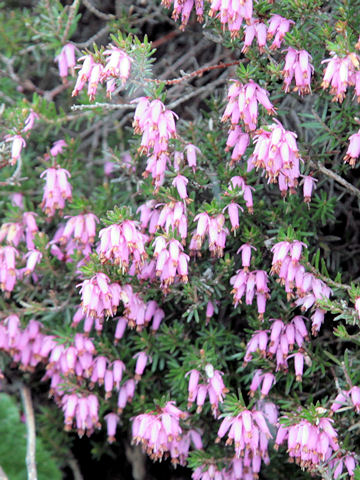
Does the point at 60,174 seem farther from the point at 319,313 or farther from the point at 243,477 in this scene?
the point at 243,477

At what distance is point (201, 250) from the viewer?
12.0 ft

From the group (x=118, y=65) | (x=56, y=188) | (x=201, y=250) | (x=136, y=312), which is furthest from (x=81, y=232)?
(x=118, y=65)

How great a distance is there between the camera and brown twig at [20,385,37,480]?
12.4ft

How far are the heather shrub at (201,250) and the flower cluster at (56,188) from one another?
13 mm

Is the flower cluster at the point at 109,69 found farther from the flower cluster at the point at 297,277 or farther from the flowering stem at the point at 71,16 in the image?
the flower cluster at the point at 297,277

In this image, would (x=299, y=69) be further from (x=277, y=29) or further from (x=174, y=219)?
(x=174, y=219)

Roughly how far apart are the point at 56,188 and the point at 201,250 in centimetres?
100

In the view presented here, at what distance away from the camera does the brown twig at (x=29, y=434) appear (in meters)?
3.79

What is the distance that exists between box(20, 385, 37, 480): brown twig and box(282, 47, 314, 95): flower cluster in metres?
2.74

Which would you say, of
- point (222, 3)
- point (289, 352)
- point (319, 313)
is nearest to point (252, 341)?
point (289, 352)

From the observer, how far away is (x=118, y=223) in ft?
10.1

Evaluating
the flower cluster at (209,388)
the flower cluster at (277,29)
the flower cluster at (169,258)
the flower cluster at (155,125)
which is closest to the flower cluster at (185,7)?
the flower cluster at (277,29)

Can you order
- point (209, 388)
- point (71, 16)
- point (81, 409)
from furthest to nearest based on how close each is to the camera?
point (71, 16)
point (81, 409)
point (209, 388)

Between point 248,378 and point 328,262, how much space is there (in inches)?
34.5
